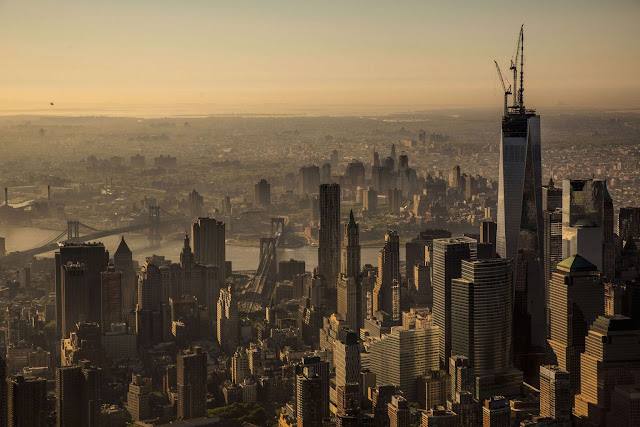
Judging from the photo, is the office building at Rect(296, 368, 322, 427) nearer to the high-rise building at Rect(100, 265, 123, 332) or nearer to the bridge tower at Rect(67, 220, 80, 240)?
the high-rise building at Rect(100, 265, 123, 332)

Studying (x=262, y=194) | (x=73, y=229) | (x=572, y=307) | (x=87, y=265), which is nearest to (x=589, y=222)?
(x=572, y=307)

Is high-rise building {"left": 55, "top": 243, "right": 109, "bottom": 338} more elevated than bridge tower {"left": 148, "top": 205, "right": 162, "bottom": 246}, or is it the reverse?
bridge tower {"left": 148, "top": 205, "right": 162, "bottom": 246}

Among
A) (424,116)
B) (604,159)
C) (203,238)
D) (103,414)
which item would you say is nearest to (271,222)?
(203,238)

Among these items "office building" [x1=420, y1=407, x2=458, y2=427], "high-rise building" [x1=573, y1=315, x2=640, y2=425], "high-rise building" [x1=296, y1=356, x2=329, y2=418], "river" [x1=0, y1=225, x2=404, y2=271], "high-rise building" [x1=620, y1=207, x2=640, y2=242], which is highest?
"high-rise building" [x1=620, y1=207, x2=640, y2=242]

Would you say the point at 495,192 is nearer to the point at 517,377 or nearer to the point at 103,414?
the point at 517,377

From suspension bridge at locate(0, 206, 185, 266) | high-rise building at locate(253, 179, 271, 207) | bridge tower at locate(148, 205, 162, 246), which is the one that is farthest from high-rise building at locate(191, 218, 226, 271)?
high-rise building at locate(253, 179, 271, 207)

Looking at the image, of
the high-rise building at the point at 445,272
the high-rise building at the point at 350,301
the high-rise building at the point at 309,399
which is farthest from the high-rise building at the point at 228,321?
the high-rise building at the point at 445,272

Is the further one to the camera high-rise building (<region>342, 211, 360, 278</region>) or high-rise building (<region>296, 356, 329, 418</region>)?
high-rise building (<region>342, 211, 360, 278</region>)
